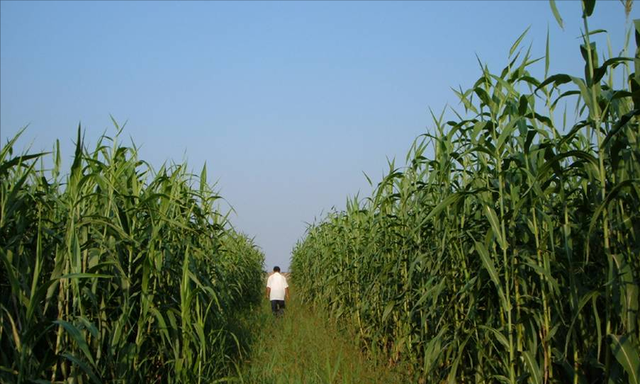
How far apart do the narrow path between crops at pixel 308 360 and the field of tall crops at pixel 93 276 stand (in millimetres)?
1139

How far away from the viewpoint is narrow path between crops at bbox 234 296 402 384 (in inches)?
224

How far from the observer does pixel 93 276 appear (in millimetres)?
2859

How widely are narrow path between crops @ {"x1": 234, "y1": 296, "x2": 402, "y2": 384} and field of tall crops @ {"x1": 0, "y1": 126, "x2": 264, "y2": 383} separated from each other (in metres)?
1.14

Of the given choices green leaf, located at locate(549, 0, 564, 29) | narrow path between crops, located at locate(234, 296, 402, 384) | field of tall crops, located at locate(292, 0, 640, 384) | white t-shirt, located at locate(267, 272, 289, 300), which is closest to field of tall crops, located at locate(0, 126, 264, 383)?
narrow path between crops, located at locate(234, 296, 402, 384)

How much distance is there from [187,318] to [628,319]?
9.61 feet

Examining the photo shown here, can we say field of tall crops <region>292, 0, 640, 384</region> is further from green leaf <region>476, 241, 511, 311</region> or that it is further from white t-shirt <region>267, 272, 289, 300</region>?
white t-shirt <region>267, 272, 289, 300</region>

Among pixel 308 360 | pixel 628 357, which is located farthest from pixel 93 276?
pixel 308 360

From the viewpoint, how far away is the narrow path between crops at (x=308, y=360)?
5.69 meters

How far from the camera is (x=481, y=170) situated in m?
3.84

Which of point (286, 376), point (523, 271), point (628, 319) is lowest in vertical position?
point (286, 376)

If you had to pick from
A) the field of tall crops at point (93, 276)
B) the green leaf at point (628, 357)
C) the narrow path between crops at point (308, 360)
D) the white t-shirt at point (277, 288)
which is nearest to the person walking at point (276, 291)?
the white t-shirt at point (277, 288)

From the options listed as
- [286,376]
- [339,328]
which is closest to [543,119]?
[286,376]

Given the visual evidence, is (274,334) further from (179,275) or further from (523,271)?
(523,271)

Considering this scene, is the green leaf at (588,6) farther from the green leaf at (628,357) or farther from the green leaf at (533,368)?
the green leaf at (533,368)
